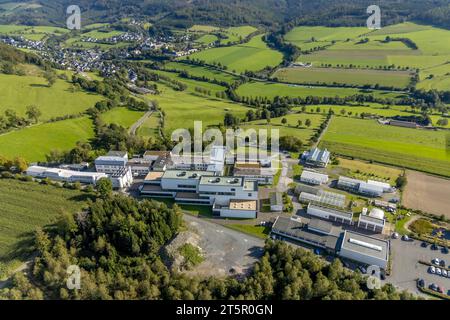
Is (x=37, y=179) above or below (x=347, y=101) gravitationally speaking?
below

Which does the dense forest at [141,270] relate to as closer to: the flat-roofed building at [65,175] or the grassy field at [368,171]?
the flat-roofed building at [65,175]

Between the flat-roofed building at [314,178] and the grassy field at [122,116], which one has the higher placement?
the grassy field at [122,116]

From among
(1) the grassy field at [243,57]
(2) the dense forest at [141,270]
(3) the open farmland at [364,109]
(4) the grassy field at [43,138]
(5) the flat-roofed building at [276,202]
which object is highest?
(1) the grassy field at [243,57]

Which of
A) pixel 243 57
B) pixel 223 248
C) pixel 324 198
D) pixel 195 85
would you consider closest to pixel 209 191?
pixel 223 248

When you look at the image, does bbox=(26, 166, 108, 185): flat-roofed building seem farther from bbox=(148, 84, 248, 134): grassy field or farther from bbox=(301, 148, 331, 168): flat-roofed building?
bbox=(301, 148, 331, 168): flat-roofed building

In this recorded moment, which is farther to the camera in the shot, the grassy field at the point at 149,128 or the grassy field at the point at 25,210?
the grassy field at the point at 149,128

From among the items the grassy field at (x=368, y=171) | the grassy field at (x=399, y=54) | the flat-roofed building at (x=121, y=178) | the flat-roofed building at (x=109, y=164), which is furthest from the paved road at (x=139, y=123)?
the grassy field at (x=399, y=54)

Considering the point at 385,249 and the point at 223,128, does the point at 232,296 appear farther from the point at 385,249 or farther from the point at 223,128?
the point at 223,128

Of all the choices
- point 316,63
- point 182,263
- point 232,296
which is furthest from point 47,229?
point 316,63
